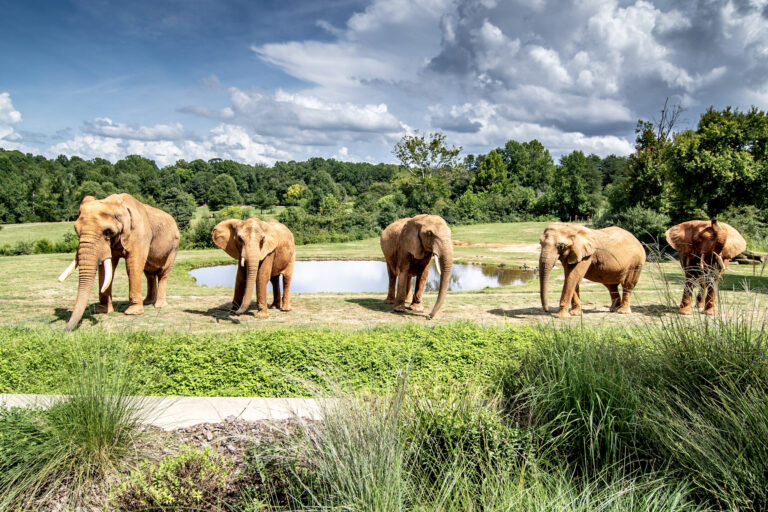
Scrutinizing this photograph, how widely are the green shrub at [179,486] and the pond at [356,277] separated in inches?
606

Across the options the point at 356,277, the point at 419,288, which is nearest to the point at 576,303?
the point at 419,288

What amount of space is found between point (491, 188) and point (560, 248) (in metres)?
70.8

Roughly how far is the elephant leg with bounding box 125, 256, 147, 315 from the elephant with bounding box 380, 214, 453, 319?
5920 mm

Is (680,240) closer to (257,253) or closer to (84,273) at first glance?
(257,253)

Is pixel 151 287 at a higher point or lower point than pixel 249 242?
lower

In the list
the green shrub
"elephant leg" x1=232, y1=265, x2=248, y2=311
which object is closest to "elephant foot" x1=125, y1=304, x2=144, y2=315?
"elephant leg" x1=232, y1=265, x2=248, y2=311

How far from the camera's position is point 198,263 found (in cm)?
2558

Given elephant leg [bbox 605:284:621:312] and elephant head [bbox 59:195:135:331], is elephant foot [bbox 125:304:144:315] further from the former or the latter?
elephant leg [bbox 605:284:621:312]

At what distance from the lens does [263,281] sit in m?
10.1

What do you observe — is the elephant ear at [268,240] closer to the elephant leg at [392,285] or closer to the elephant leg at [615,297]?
the elephant leg at [392,285]

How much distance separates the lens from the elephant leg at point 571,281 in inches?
420

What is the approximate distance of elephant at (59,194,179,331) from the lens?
29.2ft

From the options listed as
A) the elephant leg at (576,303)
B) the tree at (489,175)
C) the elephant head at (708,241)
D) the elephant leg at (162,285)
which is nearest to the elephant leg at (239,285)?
the elephant leg at (162,285)

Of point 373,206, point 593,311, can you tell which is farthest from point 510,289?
point 373,206
